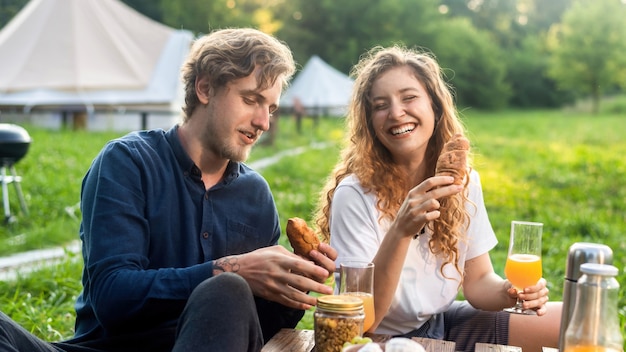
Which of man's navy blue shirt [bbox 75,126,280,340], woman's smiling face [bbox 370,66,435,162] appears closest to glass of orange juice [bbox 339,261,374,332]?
man's navy blue shirt [bbox 75,126,280,340]

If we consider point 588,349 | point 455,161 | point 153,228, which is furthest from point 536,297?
point 153,228

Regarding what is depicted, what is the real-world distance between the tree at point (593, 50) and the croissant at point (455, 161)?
57.2m

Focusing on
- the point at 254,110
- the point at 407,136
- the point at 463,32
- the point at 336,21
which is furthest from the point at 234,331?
the point at 463,32

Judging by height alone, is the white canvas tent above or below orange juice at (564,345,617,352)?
below

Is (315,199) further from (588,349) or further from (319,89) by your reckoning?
(319,89)

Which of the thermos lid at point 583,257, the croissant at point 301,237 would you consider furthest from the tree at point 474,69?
the thermos lid at point 583,257

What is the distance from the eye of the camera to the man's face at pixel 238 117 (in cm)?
288

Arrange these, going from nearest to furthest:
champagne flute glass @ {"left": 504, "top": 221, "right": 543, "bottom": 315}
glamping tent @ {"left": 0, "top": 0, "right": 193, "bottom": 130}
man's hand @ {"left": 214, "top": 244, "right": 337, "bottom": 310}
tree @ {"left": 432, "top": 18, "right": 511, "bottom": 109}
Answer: man's hand @ {"left": 214, "top": 244, "right": 337, "bottom": 310}
champagne flute glass @ {"left": 504, "top": 221, "right": 543, "bottom": 315}
glamping tent @ {"left": 0, "top": 0, "right": 193, "bottom": 130}
tree @ {"left": 432, "top": 18, "right": 511, "bottom": 109}

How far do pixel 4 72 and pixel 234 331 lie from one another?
20290 mm

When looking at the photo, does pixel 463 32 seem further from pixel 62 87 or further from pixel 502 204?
pixel 502 204

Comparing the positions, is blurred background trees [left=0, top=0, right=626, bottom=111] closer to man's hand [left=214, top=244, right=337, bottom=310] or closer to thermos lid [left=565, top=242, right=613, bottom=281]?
man's hand [left=214, top=244, right=337, bottom=310]

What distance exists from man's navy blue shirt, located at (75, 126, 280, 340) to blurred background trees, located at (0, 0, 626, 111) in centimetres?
4071

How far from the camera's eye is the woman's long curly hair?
312cm

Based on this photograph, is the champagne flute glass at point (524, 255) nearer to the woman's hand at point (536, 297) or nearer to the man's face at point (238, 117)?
the woman's hand at point (536, 297)
